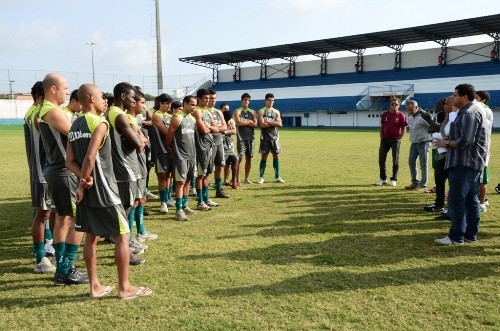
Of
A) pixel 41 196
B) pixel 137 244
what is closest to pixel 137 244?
pixel 137 244

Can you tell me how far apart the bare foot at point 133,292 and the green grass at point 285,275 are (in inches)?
3.4

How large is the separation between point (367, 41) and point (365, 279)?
4776cm

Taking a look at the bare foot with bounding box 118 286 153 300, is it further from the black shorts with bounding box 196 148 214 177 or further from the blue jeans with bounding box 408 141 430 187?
the blue jeans with bounding box 408 141 430 187

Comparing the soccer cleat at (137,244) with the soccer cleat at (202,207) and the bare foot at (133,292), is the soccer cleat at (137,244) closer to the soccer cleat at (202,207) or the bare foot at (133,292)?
the bare foot at (133,292)

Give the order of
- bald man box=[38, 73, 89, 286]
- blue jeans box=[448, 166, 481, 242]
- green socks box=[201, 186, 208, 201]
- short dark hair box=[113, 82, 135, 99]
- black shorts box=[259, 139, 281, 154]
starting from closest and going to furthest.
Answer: bald man box=[38, 73, 89, 286], short dark hair box=[113, 82, 135, 99], blue jeans box=[448, 166, 481, 242], green socks box=[201, 186, 208, 201], black shorts box=[259, 139, 281, 154]

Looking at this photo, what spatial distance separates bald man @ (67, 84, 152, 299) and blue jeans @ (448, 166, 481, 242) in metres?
3.96

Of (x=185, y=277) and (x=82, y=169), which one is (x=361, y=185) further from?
(x=82, y=169)

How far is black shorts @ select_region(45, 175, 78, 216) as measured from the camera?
4.46 metres

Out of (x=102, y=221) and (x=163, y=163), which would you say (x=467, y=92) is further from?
(x=163, y=163)

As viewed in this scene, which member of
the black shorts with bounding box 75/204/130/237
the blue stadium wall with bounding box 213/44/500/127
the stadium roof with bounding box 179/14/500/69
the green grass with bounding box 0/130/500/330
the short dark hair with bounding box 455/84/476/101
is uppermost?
the stadium roof with bounding box 179/14/500/69

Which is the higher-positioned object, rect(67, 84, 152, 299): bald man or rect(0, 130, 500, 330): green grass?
rect(67, 84, 152, 299): bald man

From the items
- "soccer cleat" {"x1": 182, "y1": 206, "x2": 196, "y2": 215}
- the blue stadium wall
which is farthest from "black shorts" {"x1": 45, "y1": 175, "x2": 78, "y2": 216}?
the blue stadium wall

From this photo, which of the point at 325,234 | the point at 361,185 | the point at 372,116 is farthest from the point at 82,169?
the point at 372,116

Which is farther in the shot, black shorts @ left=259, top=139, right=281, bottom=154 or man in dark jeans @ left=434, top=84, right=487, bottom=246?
black shorts @ left=259, top=139, right=281, bottom=154
